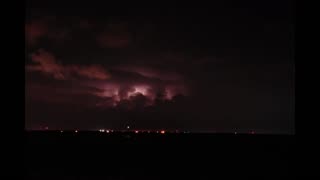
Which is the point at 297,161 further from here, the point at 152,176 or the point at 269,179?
the point at 152,176

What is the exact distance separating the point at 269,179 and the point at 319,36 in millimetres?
34387

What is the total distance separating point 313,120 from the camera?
2160 mm

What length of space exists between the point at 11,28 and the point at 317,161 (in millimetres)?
1439

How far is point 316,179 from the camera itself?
7.09ft

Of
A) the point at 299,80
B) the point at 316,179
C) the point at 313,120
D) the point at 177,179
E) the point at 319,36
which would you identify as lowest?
the point at 177,179

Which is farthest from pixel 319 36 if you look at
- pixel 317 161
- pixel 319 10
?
pixel 317 161

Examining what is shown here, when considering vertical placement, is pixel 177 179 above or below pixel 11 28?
below

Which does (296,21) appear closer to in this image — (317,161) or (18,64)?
(317,161)

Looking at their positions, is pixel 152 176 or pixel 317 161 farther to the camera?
pixel 152 176

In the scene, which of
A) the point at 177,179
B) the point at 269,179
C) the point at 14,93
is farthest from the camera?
the point at 177,179

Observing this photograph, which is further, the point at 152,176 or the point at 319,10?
the point at 152,176

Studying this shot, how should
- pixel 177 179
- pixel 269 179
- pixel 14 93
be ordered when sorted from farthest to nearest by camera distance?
1. pixel 177 179
2. pixel 269 179
3. pixel 14 93

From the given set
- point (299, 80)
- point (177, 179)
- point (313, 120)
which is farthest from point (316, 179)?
point (177, 179)

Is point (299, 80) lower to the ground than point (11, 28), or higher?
lower
